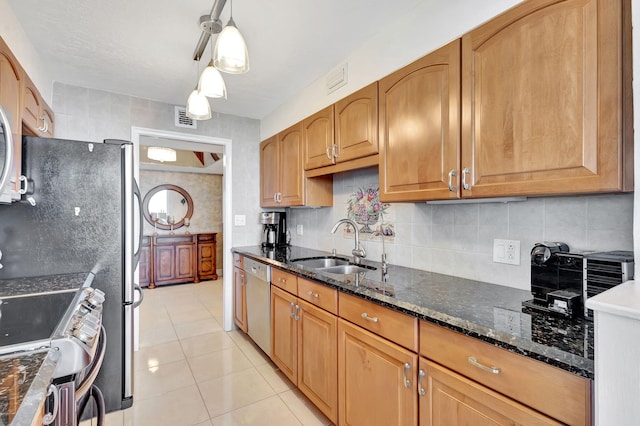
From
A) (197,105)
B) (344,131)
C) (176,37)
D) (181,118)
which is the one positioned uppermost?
(176,37)

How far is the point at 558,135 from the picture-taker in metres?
1.01

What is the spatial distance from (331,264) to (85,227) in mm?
1679

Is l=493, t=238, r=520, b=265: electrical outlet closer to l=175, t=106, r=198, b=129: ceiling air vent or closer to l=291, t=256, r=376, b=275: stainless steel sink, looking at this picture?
l=291, t=256, r=376, b=275: stainless steel sink

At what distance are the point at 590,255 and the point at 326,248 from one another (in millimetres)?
1943

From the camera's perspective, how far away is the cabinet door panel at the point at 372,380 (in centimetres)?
120

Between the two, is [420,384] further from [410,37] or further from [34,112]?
[34,112]

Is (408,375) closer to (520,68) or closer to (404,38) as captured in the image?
(520,68)

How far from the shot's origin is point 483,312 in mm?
1077

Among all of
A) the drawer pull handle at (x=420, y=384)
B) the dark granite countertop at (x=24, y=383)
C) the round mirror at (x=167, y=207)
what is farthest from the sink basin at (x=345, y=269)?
the round mirror at (x=167, y=207)

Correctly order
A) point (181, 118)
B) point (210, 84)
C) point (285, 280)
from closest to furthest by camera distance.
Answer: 1. point (210, 84)
2. point (285, 280)
3. point (181, 118)

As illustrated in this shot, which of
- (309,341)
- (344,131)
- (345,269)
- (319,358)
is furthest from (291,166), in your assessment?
(319,358)

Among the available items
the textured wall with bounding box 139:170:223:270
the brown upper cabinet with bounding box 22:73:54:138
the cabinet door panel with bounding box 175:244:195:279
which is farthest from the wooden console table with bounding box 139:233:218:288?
the brown upper cabinet with bounding box 22:73:54:138

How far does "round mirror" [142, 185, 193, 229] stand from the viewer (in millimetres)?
5531

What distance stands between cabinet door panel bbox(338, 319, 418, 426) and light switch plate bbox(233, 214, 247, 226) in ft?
6.64
